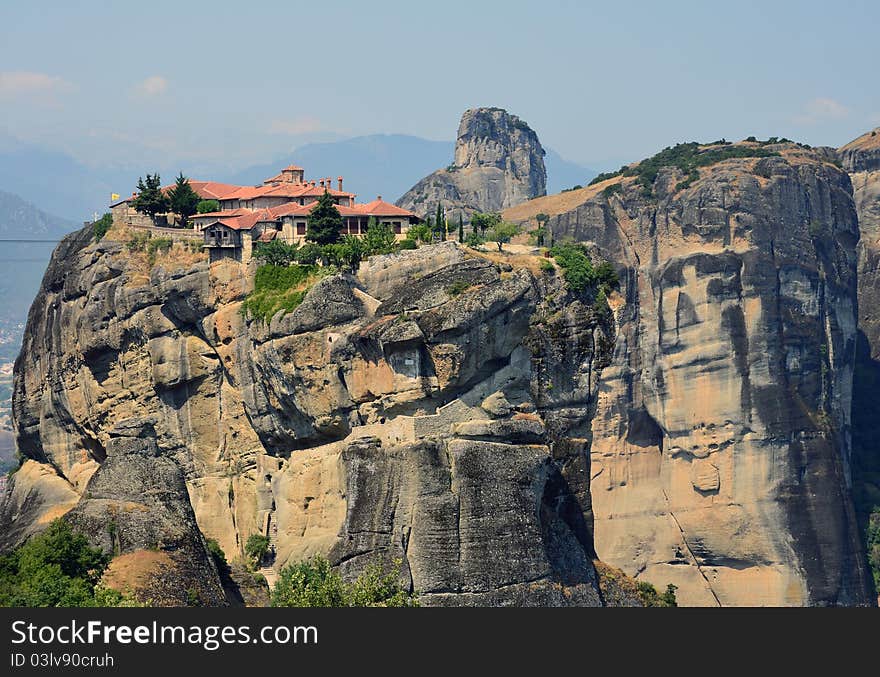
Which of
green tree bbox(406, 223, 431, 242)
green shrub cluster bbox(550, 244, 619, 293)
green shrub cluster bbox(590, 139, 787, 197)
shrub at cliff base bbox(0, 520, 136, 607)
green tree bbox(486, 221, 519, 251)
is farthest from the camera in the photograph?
green shrub cluster bbox(590, 139, 787, 197)

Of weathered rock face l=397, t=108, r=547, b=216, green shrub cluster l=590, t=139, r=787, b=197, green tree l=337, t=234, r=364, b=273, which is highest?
weathered rock face l=397, t=108, r=547, b=216

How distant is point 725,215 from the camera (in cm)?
13038

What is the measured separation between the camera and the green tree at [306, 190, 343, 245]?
280ft

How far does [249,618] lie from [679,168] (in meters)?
94.5

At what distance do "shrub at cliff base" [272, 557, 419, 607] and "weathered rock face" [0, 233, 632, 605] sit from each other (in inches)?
61.2

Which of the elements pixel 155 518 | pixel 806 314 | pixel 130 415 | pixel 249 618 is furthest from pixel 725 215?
pixel 249 618

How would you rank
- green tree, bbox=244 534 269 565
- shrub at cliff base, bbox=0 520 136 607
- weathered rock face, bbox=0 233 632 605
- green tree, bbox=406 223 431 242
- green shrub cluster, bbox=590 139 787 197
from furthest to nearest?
1. green shrub cluster, bbox=590 139 787 197
2. green tree, bbox=244 534 269 565
3. green tree, bbox=406 223 431 242
4. weathered rock face, bbox=0 233 632 605
5. shrub at cliff base, bbox=0 520 136 607

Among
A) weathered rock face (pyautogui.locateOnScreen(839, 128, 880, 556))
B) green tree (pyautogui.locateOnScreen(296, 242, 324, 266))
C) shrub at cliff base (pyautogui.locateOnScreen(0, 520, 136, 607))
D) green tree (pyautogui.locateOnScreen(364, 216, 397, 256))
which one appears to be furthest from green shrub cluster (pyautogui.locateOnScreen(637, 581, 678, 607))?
weathered rock face (pyautogui.locateOnScreen(839, 128, 880, 556))

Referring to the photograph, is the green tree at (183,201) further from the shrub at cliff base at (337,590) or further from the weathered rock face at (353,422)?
the shrub at cliff base at (337,590)

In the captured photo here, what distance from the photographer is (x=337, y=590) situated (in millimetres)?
66438

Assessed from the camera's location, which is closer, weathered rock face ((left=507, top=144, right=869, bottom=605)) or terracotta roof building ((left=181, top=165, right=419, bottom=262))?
terracotta roof building ((left=181, top=165, right=419, bottom=262))

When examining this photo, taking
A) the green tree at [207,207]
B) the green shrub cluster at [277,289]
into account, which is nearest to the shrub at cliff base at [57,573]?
the green shrub cluster at [277,289]

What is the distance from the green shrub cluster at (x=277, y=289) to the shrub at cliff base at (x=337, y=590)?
12683mm

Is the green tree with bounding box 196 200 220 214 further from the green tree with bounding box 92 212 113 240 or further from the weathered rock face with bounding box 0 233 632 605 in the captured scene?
the weathered rock face with bounding box 0 233 632 605
